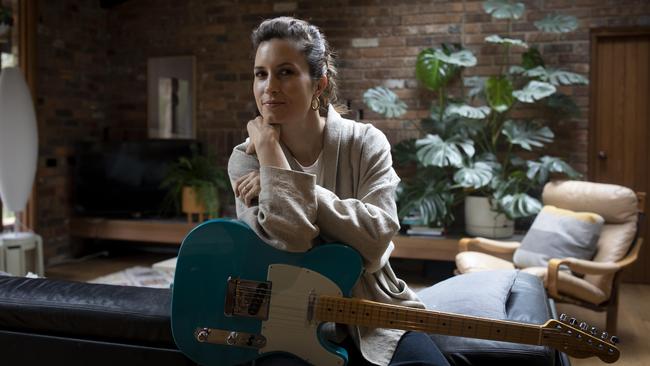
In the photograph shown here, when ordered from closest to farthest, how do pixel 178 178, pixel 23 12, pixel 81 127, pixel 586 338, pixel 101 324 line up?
pixel 586 338 < pixel 101 324 < pixel 23 12 < pixel 178 178 < pixel 81 127

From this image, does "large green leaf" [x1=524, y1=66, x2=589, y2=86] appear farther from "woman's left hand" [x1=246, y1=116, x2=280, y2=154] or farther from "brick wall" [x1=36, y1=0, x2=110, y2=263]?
"brick wall" [x1=36, y1=0, x2=110, y2=263]

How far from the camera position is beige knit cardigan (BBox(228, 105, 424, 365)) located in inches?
48.8

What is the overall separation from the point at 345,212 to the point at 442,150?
3.16 m

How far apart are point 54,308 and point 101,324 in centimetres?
11

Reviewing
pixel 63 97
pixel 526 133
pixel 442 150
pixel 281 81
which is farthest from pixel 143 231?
pixel 281 81

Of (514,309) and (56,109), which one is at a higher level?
(56,109)

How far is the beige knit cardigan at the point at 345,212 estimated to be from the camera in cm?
124

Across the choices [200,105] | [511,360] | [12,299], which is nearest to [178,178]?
[200,105]

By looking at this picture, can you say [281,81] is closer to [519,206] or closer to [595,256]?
[595,256]

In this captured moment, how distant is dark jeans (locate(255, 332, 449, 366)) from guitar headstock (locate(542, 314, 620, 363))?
211 millimetres

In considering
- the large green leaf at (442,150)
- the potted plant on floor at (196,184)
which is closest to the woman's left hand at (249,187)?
the large green leaf at (442,150)

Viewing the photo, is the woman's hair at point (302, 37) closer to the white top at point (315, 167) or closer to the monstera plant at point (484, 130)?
the white top at point (315, 167)

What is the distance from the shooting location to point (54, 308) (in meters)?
1.32

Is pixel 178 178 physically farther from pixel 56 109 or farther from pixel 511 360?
pixel 511 360
